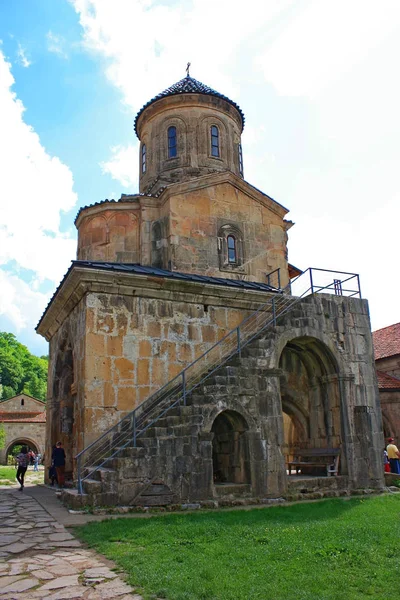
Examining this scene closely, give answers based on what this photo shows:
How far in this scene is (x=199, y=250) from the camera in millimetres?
16531

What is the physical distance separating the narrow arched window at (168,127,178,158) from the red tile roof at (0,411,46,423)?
3254 cm

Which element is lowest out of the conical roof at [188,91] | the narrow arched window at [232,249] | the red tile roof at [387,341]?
the red tile roof at [387,341]

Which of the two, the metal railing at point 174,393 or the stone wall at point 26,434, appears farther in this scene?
the stone wall at point 26,434

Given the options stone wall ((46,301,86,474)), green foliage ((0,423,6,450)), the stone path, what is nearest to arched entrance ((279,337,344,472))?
stone wall ((46,301,86,474))

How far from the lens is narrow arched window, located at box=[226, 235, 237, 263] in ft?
56.3

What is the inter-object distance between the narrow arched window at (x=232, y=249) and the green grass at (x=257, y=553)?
30.1ft

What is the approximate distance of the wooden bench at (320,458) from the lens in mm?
13008

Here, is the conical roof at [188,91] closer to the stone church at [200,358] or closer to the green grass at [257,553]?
the stone church at [200,358]

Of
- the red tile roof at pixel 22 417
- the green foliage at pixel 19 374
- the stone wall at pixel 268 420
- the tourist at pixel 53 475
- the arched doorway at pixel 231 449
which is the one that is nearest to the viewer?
the stone wall at pixel 268 420

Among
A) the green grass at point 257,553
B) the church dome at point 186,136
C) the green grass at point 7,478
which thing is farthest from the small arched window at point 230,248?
the green grass at point 7,478

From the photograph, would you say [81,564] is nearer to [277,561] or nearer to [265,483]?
[277,561]

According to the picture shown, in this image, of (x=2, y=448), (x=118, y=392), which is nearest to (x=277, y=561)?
(x=118, y=392)

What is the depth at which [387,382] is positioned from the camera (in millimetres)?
25500

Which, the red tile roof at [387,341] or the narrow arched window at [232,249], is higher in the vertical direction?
the narrow arched window at [232,249]
